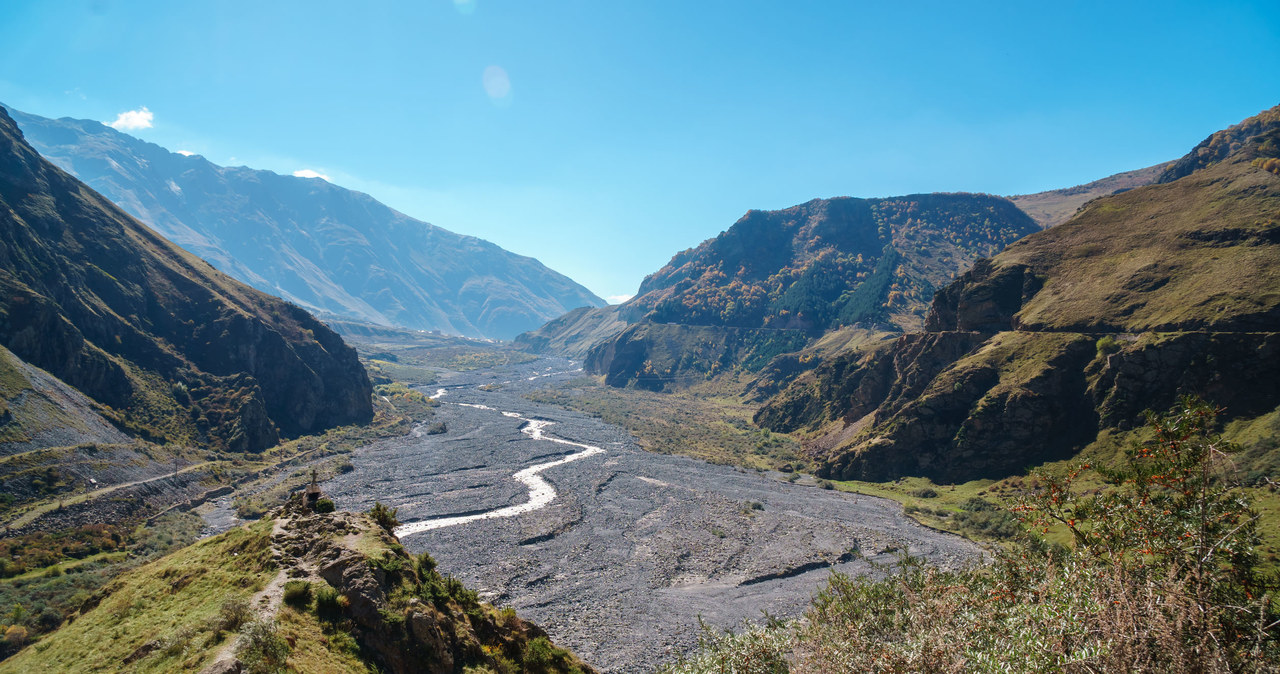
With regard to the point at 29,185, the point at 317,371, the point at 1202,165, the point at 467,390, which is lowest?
the point at 467,390

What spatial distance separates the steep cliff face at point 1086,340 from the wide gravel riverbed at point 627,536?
15690 mm

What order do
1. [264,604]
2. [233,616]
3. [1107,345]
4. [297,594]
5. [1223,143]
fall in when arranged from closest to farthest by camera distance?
1. [233,616]
2. [264,604]
3. [297,594]
4. [1107,345]
5. [1223,143]

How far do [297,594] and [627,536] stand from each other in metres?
37.8

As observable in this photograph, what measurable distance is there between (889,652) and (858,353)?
9887 cm

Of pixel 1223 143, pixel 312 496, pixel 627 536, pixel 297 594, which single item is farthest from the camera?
pixel 1223 143

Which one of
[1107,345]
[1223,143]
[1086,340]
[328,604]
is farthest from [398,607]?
[1223,143]

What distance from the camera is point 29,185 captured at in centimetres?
8181

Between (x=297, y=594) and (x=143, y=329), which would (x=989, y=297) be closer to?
(x=297, y=594)

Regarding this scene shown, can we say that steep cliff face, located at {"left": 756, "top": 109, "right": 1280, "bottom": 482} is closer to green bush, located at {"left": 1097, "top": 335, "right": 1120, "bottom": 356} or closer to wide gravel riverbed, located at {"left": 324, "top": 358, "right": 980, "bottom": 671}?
green bush, located at {"left": 1097, "top": 335, "right": 1120, "bottom": 356}

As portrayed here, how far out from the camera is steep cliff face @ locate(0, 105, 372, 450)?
65625mm

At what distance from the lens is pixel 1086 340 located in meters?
62.9

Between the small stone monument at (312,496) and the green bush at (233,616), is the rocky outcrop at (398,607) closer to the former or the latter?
the small stone monument at (312,496)

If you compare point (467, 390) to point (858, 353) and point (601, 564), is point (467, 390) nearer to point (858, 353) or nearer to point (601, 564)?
point (858, 353)

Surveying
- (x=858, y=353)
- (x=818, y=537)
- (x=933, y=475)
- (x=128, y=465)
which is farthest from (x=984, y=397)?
(x=128, y=465)
